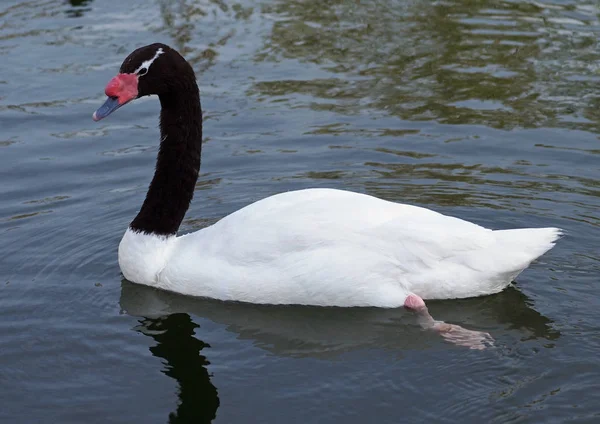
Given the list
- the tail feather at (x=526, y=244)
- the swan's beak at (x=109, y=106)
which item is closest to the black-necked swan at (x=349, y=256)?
the tail feather at (x=526, y=244)

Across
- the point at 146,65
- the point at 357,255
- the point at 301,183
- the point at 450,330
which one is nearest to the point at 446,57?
the point at 301,183

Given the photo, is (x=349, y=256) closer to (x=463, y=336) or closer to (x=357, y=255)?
(x=357, y=255)

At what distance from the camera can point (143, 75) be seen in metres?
8.64

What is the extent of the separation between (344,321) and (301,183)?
3.13 metres

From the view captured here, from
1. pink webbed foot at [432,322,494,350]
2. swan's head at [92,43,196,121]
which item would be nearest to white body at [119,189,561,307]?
pink webbed foot at [432,322,494,350]

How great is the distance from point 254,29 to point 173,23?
130 cm

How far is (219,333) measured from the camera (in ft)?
25.8

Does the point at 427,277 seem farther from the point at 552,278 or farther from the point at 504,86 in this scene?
the point at 504,86

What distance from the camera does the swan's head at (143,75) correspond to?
8617 mm

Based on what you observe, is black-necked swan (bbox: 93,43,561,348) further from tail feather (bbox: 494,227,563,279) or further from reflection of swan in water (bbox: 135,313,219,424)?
reflection of swan in water (bbox: 135,313,219,424)

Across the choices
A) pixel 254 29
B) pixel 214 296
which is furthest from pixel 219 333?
pixel 254 29

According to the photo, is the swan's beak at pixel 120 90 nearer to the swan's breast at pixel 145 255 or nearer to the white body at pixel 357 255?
the swan's breast at pixel 145 255

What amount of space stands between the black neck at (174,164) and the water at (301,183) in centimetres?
61

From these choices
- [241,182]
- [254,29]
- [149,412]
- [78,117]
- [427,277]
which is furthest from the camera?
[254,29]
